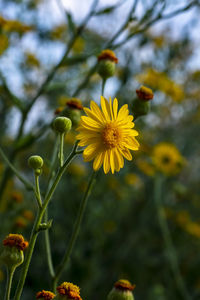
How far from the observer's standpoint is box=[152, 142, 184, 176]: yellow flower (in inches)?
102

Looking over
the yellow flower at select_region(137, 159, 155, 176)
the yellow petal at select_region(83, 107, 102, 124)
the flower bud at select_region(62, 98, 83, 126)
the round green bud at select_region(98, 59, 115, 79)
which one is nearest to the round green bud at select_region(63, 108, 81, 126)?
the flower bud at select_region(62, 98, 83, 126)

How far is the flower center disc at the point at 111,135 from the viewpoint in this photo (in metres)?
0.81

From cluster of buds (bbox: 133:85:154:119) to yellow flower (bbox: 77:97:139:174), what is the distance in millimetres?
278

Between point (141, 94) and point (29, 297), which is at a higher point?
point (141, 94)

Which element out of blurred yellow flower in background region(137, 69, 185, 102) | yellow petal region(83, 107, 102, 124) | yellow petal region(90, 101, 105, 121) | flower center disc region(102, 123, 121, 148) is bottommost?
flower center disc region(102, 123, 121, 148)

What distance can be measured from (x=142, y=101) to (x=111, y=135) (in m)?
0.33

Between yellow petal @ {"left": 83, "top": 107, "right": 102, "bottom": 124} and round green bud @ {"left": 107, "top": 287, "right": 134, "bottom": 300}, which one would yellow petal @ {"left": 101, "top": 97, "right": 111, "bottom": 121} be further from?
round green bud @ {"left": 107, "top": 287, "right": 134, "bottom": 300}

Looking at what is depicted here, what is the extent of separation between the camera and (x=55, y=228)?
8.98 ft

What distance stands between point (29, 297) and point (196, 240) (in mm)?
1476

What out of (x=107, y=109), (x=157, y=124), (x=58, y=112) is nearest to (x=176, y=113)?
(x=157, y=124)

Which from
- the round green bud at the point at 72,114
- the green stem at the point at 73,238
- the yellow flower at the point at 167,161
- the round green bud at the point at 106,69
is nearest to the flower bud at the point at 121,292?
the green stem at the point at 73,238

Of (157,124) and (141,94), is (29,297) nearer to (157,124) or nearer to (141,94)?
(141,94)

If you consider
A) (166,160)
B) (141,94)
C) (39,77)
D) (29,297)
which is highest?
(39,77)

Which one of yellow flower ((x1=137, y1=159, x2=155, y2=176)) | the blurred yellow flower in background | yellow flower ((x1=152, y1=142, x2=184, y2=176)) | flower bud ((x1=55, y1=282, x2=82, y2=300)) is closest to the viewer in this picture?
flower bud ((x1=55, y1=282, x2=82, y2=300))
